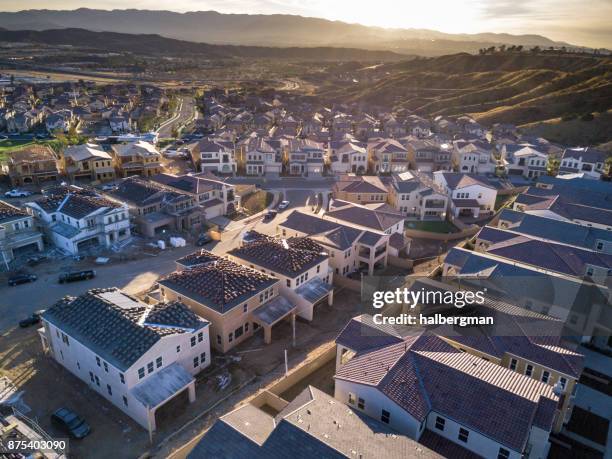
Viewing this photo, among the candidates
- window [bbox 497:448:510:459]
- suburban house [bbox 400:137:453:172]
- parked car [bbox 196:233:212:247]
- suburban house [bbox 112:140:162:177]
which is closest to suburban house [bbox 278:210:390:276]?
parked car [bbox 196:233:212:247]

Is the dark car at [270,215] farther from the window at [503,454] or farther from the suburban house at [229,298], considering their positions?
the window at [503,454]

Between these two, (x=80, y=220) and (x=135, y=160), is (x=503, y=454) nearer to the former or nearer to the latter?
(x=80, y=220)

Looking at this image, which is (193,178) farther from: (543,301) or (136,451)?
(543,301)

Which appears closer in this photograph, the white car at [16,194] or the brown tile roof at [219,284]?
the brown tile roof at [219,284]

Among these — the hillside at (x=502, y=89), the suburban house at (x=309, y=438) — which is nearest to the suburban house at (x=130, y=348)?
the suburban house at (x=309, y=438)

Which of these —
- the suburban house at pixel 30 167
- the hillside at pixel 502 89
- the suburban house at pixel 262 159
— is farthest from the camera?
the hillside at pixel 502 89

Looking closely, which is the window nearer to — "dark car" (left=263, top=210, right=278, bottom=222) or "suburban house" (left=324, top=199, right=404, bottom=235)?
"suburban house" (left=324, top=199, right=404, bottom=235)

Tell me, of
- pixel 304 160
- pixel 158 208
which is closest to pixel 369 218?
pixel 158 208
